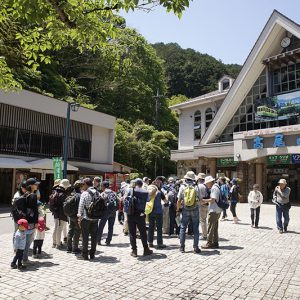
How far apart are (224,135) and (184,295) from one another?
2473 cm

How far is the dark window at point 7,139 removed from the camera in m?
20.6

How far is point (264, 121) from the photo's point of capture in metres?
26.0

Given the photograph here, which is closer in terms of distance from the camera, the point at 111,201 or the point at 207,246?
the point at 207,246

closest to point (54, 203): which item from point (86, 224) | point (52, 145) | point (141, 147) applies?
point (86, 224)

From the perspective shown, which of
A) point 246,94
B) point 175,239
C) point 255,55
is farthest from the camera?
point 246,94

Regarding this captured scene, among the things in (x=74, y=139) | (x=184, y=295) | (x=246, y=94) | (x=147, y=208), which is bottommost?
(x=184, y=295)

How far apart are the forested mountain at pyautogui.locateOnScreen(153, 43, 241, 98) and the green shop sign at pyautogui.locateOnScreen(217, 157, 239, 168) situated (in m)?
27.9

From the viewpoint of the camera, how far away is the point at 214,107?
32.6m

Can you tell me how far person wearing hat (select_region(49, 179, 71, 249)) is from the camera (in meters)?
8.27

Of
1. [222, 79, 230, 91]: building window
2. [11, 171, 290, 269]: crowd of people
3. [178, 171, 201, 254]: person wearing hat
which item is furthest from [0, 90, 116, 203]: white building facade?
[178, 171, 201, 254]: person wearing hat

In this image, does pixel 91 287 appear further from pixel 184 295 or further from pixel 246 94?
pixel 246 94

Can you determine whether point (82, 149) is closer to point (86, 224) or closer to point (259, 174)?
point (259, 174)

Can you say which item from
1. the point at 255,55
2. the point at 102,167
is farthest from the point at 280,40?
the point at 102,167

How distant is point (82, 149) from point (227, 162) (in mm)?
11591
